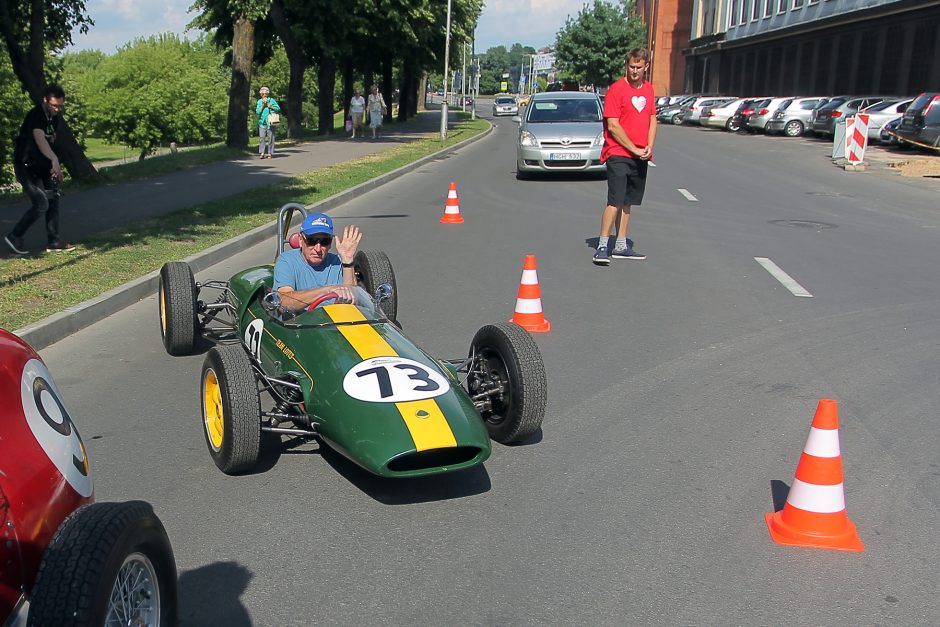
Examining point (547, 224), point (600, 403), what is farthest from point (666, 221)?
point (600, 403)

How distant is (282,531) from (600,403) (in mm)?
2416

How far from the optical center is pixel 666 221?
14078 mm

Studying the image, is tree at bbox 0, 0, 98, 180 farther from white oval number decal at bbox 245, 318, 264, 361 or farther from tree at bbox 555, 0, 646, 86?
tree at bbox 555, 0, 646, 86

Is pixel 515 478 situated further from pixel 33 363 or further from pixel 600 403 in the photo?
pixel 33 363

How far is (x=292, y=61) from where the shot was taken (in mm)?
31500

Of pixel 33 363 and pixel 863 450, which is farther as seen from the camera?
pixel 863 450

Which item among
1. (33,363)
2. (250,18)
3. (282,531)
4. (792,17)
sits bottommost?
(282,531)

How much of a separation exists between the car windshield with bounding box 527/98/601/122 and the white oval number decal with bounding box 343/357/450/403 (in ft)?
53.6

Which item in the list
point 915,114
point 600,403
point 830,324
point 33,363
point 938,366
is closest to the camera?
point 33,363

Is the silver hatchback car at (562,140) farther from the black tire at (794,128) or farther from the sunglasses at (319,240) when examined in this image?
the black tire at (794,128)

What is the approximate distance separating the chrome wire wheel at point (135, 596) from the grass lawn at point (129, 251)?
4.76 meters

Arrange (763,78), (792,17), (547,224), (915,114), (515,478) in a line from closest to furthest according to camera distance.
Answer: (515,478) → (547,224) → (915,114) → (792,17) → (763,78)

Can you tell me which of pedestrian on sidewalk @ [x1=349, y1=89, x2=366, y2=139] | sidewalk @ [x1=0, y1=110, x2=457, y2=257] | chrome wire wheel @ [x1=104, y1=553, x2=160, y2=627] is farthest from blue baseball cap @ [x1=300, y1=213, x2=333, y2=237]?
pedestrian on sidewalk @ [x1=349, y1=89, x2=366, y2=139]

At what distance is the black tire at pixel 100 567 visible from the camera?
242 centimetres
